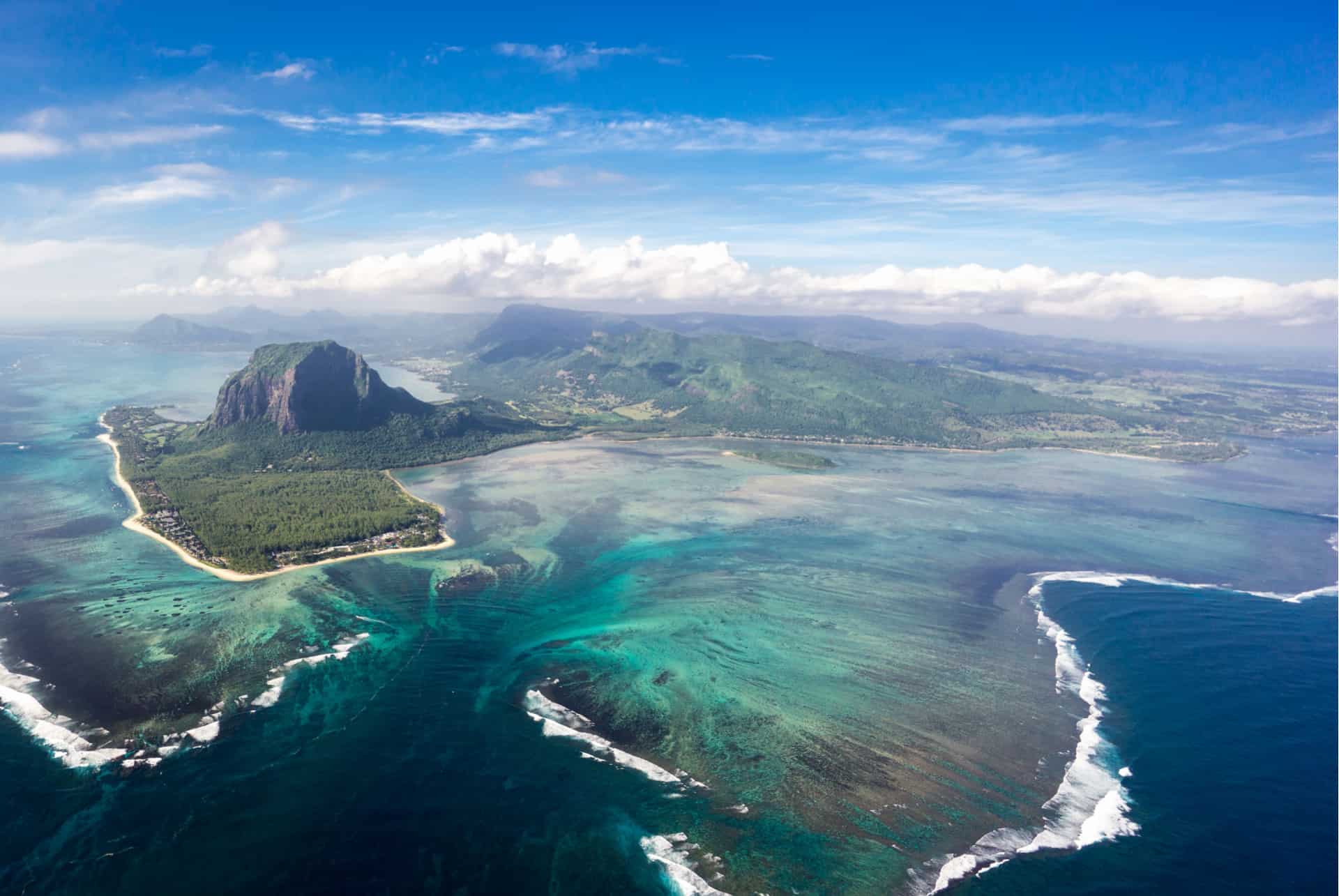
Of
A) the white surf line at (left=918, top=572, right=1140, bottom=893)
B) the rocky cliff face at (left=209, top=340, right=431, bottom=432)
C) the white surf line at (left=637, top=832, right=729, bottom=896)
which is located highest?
the rocky cliff face at (left=209, top=340, right=431, bottom=432)

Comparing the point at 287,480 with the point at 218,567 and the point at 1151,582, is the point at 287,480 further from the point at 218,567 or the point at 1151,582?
the point at 1151,582

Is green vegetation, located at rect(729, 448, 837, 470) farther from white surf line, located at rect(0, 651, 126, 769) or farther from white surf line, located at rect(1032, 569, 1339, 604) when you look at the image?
white surf line, located at rect(0, 651, 126, 769)

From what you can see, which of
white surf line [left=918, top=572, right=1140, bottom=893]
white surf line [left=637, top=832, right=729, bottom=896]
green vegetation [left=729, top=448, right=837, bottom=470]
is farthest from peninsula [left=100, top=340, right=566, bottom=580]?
white surf line [left=918, top=572, right=1140, bottom=893]

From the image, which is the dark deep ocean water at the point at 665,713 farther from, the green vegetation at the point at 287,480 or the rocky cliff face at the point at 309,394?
the rocky cliff face at the point at 309,394

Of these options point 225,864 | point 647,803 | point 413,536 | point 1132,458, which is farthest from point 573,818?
point 1132,458

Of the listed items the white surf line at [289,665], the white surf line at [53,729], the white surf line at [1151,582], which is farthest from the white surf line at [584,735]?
the white surf line at [1151,582]

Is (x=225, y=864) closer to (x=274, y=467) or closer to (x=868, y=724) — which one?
(x=868, y=724)
